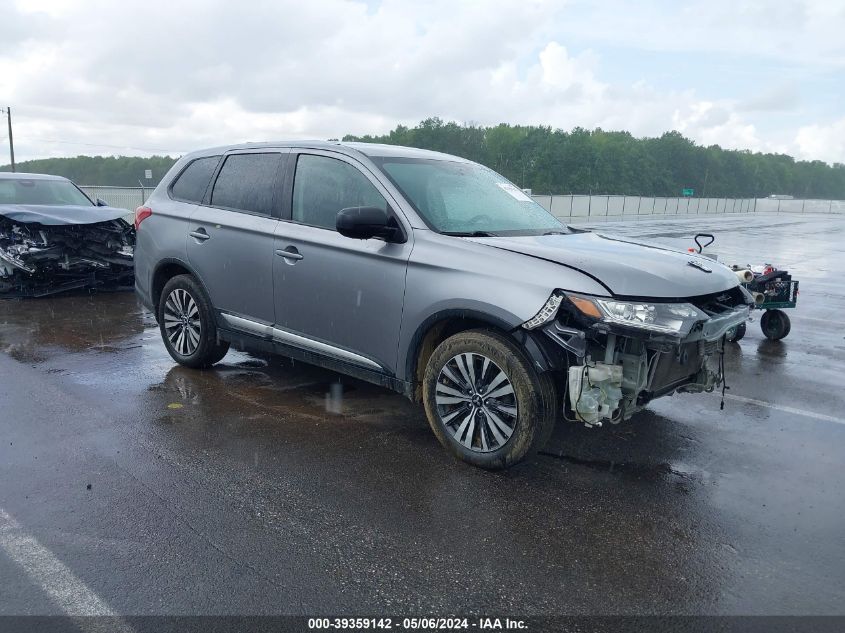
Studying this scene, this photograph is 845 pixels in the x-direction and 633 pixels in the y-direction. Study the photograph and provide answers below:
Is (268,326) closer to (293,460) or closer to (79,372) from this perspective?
(293,460)

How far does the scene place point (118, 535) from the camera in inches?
135

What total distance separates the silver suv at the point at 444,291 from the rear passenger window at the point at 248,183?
14 mm

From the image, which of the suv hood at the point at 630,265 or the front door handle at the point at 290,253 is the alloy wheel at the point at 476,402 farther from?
the front door handle at the point at 290,253

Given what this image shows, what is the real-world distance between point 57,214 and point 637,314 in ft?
29.8

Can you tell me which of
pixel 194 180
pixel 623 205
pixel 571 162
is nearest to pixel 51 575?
pixel 194 180

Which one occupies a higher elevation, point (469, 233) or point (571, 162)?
point (571, 162)

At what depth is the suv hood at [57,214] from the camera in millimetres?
9828

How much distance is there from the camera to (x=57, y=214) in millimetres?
10164

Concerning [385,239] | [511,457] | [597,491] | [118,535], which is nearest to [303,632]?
[118,535]

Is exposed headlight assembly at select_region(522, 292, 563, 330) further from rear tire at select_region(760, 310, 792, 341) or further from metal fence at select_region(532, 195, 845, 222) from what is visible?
metal fence at select_region(532, 195, 845, 222)

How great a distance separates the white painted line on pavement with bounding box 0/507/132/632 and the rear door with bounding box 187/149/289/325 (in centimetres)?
238

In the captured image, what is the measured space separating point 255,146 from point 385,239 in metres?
1.92

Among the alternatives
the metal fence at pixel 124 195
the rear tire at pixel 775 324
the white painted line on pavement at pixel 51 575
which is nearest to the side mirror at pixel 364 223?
the white painted line on pavement at pixel 51 575

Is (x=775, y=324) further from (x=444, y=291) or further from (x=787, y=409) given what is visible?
(x=444, y=291)
